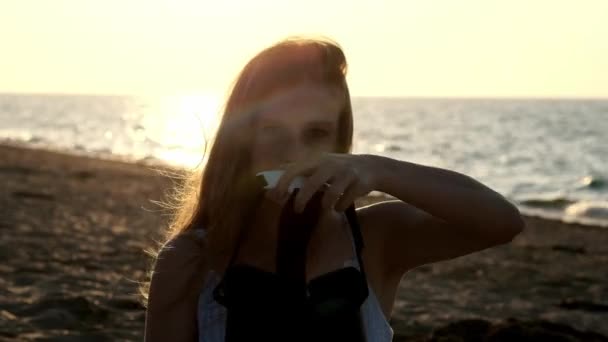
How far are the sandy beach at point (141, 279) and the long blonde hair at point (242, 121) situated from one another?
3355 mm

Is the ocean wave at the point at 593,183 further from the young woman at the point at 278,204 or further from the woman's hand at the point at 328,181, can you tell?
the woman's hand at the point at 328,181

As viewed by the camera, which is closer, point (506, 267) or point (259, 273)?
point (259, 273)

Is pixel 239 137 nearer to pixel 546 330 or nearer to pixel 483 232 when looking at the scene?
pixel 483 232

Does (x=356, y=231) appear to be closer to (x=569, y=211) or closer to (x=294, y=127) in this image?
(x=294, y=127)

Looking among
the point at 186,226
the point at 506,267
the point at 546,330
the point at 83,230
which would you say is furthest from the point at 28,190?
the point at 186,226

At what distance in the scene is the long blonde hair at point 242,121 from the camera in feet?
7.24

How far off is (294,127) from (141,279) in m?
6.19

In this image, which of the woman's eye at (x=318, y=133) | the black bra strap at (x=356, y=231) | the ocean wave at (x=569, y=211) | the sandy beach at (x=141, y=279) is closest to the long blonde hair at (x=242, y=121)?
the woman's eye at (x=318, y=133)

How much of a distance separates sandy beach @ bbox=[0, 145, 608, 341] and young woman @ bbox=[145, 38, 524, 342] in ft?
11.0

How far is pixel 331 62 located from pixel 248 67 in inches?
8.9

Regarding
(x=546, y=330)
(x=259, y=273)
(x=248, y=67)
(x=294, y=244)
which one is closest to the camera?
(x=294, y=244)

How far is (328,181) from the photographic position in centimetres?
175

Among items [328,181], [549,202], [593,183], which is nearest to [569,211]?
[549,202]

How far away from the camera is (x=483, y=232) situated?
215cm
